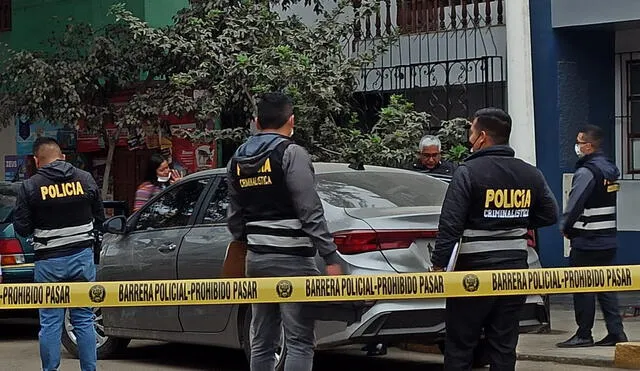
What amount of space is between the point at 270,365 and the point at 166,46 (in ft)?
25.2

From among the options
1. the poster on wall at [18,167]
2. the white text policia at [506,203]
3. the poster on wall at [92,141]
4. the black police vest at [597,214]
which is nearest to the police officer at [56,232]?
the white text policia at [506,203]

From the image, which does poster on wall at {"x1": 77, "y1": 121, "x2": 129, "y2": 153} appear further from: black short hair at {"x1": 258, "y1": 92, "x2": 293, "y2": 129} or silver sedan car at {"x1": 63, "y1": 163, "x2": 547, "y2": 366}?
black short hair at {"x1": 258, "y1": 92, "x2": 293, "y2": 129}

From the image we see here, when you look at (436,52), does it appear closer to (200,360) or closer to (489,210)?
(200,360)

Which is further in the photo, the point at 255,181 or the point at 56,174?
the point at 56,174

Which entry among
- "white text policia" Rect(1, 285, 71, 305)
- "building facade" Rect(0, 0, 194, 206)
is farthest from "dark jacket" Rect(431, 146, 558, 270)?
"building facade" Rect(0, 0, 194, 206)

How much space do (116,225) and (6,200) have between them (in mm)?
2647

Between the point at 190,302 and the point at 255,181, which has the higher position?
the point at 255,181

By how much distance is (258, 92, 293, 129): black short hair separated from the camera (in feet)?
21.1

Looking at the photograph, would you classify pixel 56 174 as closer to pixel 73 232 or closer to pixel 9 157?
pixel 73 232

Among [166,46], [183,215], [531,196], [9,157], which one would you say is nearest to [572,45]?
[166,46]

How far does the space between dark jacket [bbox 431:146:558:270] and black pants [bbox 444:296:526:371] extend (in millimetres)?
201

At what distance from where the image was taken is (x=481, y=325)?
6.28 meters

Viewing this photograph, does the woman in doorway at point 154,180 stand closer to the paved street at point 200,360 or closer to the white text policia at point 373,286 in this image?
the paved street at point 200,360

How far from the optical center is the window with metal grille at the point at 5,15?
19312mm
